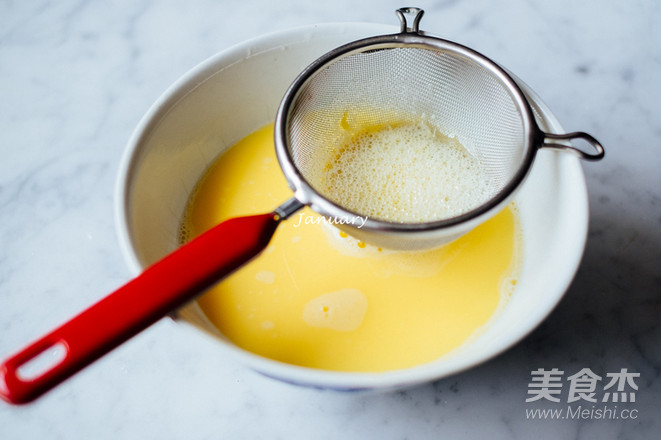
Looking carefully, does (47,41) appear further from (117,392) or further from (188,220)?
(117,392)

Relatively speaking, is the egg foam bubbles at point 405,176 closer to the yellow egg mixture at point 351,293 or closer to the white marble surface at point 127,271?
the yellow egg mixture at point 351,293

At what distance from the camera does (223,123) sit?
1001mm

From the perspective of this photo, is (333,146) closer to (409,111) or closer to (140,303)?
(409,111)

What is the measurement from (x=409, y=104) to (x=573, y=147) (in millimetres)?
360

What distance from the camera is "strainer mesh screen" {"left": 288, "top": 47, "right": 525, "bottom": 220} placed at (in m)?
0.91

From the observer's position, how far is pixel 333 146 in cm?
102

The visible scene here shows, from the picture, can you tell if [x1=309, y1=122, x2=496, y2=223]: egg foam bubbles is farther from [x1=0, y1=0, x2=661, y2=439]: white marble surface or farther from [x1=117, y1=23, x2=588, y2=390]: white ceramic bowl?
[x1=0, y1=0, x2=661, y2=439]: white marble surface

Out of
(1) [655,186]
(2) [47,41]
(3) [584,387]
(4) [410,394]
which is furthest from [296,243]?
(2) [47,41]

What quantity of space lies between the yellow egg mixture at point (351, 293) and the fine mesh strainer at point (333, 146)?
6cm

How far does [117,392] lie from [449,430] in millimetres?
502

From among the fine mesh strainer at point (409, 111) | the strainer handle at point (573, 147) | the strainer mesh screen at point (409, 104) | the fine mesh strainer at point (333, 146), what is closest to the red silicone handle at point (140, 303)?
the fine mesh strainer at point (333, 146)

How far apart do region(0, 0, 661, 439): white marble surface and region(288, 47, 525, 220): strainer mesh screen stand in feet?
0.76

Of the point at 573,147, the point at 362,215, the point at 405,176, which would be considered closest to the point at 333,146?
the point at 405,176

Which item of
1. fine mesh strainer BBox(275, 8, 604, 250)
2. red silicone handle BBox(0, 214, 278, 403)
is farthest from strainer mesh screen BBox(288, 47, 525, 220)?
red silicone handle BBox(0, 214, 278, 403)
